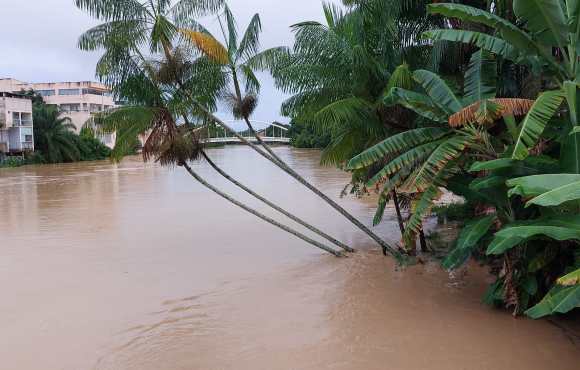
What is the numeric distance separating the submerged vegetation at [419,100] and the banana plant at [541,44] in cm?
1

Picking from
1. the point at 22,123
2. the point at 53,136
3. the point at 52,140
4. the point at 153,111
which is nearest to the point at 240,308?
the point at 153,111

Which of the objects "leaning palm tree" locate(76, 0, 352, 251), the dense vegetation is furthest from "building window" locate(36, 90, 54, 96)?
"leaning palm tree" locate(76, 0, 352, 251)

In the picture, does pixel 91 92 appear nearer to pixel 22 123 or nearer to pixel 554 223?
pixel 22 123

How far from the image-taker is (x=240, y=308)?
7633mm

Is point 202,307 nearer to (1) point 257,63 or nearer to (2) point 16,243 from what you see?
(1) point 257,63

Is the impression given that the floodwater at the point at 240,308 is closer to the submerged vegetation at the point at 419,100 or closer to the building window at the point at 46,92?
the submerged vegetation at the point at 419,100

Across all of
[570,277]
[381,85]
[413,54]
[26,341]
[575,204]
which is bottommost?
[26,341]

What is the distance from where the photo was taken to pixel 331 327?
22.2 feet

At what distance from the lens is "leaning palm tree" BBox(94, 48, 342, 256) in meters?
8.92

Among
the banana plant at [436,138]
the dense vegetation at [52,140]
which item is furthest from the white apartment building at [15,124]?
the banana plant at [436,138]

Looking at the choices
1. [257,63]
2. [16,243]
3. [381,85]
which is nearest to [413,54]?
[381,85]

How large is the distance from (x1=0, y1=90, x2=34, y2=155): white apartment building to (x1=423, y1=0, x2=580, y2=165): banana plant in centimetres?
4729

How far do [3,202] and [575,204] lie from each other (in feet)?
72.3

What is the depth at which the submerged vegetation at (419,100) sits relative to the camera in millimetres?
5211
